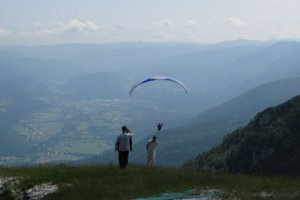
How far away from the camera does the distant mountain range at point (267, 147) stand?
3647 inches

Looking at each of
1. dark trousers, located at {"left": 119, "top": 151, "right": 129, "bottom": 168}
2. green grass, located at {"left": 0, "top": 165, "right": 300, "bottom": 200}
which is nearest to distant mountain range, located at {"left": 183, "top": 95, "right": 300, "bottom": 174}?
green grass, located at {"left": 0, "top": 165, "right": 300, "bottom": 200}

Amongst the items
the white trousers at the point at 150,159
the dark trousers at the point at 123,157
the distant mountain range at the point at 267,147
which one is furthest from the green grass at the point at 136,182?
the distant mountain range at the point at 267,147

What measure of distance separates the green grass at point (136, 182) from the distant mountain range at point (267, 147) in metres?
61.8

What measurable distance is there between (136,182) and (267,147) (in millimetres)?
91518

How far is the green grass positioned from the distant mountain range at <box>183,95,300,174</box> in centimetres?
6182

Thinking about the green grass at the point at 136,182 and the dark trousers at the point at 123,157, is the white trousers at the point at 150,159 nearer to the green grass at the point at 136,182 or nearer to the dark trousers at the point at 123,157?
the green grass at the point at 136,182

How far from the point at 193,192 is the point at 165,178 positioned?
3.02 meters

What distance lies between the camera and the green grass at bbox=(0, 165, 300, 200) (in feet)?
55.4

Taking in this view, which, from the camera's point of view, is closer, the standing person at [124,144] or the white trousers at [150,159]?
the standing person at [124,144]

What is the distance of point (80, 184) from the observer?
19.1 meters

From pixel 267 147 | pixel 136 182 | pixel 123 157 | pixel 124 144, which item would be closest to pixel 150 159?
pixel 123 157

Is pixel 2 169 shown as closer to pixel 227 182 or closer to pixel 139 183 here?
pixel 139 183

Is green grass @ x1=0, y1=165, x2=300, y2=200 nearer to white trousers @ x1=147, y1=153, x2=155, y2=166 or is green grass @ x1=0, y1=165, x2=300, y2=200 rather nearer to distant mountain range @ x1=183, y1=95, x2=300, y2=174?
white trousers @ x1=147, y1=153, x2=155, y2=166

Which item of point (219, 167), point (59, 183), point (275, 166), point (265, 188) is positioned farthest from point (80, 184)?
point (219, 167)
